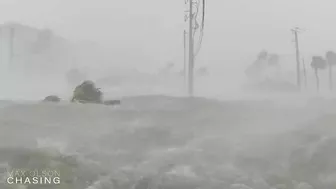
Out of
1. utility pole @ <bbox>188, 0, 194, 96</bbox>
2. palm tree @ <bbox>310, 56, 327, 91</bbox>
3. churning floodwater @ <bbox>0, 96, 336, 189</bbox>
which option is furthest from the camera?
palm tree @ <bbox>310, 56, 327, 91</bbox>

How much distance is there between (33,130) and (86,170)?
2.78 m

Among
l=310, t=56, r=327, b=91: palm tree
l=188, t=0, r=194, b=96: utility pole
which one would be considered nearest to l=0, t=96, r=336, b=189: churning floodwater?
l=188, t=0, r=194, b=96: utility pole

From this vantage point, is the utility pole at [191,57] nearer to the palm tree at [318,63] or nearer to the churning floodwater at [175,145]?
the churning floodwater at [175,145]

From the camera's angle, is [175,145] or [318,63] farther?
[318,63]

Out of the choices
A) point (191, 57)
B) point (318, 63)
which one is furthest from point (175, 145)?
point (318, 63)

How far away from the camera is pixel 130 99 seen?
53.8ft

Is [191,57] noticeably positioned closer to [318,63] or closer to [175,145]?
[175,145]

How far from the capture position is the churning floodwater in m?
8.65

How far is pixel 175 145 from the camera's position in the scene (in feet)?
33.6

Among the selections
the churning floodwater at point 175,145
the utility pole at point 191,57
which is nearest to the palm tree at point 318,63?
the utility pole at point 191,57

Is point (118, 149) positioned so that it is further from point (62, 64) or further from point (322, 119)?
point (62, 64)

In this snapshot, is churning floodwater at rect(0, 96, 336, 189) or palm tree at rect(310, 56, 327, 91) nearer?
churning floodwater at rect(0, 96, 336, 189)

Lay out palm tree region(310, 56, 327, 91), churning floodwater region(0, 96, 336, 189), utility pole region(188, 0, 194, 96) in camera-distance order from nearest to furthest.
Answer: churning floodwater region(0, 96, 336, 189)
utility pole region(188, 0, 194, 96)
palm tree region(310, 56, 327, 91)

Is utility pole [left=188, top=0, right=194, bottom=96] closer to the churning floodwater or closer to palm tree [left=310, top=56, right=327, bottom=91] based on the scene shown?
the churning floodwater
